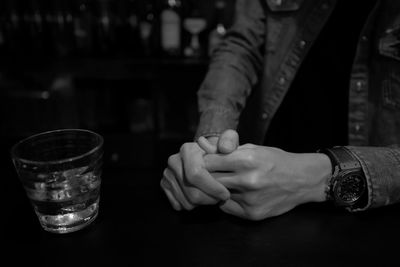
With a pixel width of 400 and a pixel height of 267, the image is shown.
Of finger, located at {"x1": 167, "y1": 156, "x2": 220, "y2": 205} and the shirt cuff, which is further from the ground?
finger, located at {"x1": 167, "y1": 156, "x2": 220, "y2": 205}

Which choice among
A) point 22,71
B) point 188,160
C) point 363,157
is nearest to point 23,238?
point 188,160

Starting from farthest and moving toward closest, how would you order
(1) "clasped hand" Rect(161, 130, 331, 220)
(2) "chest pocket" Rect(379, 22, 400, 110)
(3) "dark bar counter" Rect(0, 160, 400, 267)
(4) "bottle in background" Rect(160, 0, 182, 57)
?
(4) "bottle in background" Rect(160, 0, 182, 57), (2) "chest pocket" Rect(379, 22, 400, 110), (1) "clasped hand" Rect(161, 130, 331, 220), (3) "dark bar counter" Rect(0, 160, 400, 267)

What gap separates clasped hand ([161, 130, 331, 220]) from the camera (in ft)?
2.04

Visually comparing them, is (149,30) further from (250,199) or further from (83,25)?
(250,199)

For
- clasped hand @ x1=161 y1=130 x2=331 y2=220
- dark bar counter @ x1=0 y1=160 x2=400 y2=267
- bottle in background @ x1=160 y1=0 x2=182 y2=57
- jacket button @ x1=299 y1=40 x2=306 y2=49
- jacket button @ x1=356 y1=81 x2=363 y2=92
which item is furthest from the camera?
bottle in background @ x1=160 y1=0 x2=182 y2=57

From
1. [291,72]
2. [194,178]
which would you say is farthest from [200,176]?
[291,72]

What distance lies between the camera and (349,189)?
66 cm

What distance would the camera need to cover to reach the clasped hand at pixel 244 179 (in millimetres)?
623

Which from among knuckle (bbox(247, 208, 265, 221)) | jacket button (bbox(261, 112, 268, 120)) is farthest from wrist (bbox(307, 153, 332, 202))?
jacket button (bbox(261, 112, 268, 120))

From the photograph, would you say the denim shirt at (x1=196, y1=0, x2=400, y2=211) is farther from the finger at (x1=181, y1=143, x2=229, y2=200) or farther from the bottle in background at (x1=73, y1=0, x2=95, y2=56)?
the bottle in background at (x1=73, y1=0, x2=95, y2=56)

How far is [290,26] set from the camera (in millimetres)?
1133

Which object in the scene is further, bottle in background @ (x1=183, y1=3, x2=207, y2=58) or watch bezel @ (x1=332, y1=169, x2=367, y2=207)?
bottle in background @ (x1=183, y1=3, x2=207, y2=58)

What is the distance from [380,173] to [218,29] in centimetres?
165

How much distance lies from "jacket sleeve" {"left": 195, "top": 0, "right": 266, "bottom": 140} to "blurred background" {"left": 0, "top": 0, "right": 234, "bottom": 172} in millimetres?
889
